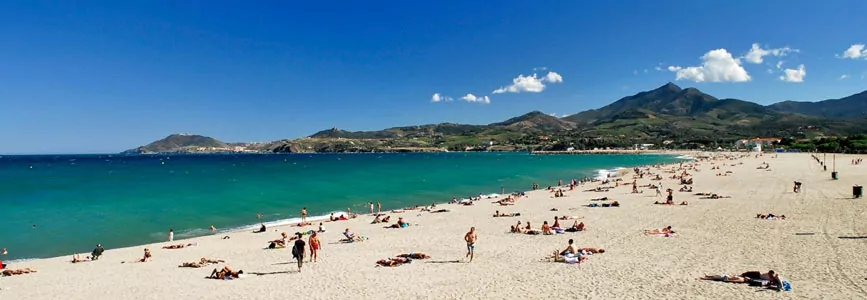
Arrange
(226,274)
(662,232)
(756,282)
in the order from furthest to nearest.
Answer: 1. (662,232)
2. (226,274)
3. (756,282)

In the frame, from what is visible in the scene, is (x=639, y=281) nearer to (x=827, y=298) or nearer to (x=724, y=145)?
(x=827, y=298)

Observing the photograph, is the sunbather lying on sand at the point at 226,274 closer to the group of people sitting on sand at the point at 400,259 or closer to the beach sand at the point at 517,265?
the beach sand at the point at 517,265

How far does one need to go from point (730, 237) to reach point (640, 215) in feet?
22.0

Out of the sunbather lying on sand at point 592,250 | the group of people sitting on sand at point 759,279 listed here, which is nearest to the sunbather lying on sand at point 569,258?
the sunbather lying on sand at point 592,250

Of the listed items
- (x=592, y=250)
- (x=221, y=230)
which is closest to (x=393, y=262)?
(x=592, y=250)

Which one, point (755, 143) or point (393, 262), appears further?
point (755, 143)

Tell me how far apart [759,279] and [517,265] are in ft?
19.5

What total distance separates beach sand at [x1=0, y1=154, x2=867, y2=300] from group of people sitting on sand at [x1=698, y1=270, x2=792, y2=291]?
0.29 m

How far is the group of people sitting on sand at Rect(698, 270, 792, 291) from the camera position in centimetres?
1058

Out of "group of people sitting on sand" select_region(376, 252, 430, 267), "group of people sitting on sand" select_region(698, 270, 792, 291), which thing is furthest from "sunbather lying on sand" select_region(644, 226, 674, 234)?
"group of people sitting on sand" select_region(376, 252, 430, 267)

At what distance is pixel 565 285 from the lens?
38.1ft

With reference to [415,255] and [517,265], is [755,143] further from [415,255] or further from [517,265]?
[415,255]

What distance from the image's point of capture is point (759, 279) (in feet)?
37.0

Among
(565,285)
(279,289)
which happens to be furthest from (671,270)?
Answer: (279,289)
